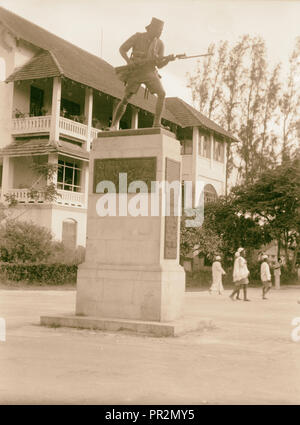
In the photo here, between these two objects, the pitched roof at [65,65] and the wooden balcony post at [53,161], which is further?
the wooden balcony post at [53,161]

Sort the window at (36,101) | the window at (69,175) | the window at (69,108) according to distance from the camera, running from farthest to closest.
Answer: the window at (69,108) → the window at (69,175) → the window at (36,101)

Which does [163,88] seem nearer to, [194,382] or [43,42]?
[194,382]

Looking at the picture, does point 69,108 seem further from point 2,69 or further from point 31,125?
point 2,69

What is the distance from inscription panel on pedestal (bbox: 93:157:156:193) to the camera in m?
10.1

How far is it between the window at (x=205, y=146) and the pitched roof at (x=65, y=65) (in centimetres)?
138

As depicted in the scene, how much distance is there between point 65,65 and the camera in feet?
92.2

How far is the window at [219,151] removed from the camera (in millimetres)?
40688

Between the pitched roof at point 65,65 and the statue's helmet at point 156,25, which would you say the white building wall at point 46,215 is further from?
the statue's helmet at point 156,25

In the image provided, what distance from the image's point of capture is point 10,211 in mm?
26812

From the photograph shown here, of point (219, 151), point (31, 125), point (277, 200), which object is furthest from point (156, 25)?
point (219, 151)

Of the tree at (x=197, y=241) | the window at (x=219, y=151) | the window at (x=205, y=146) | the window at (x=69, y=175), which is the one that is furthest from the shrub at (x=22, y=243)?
the window at (x=219, y=151)

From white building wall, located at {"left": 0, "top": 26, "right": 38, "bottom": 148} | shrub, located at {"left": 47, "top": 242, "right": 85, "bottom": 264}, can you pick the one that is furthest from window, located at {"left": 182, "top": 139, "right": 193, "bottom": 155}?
shrub, located at {"left": 47, "top": 242, "right": 85, "bottom": 264}

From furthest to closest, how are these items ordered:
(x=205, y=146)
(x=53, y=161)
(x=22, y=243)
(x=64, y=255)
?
(x=205, y=146)
(x=53, y=161)
(x=64, y=255)
(x=22, y=243)

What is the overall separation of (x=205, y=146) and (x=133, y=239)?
29.7 meters
